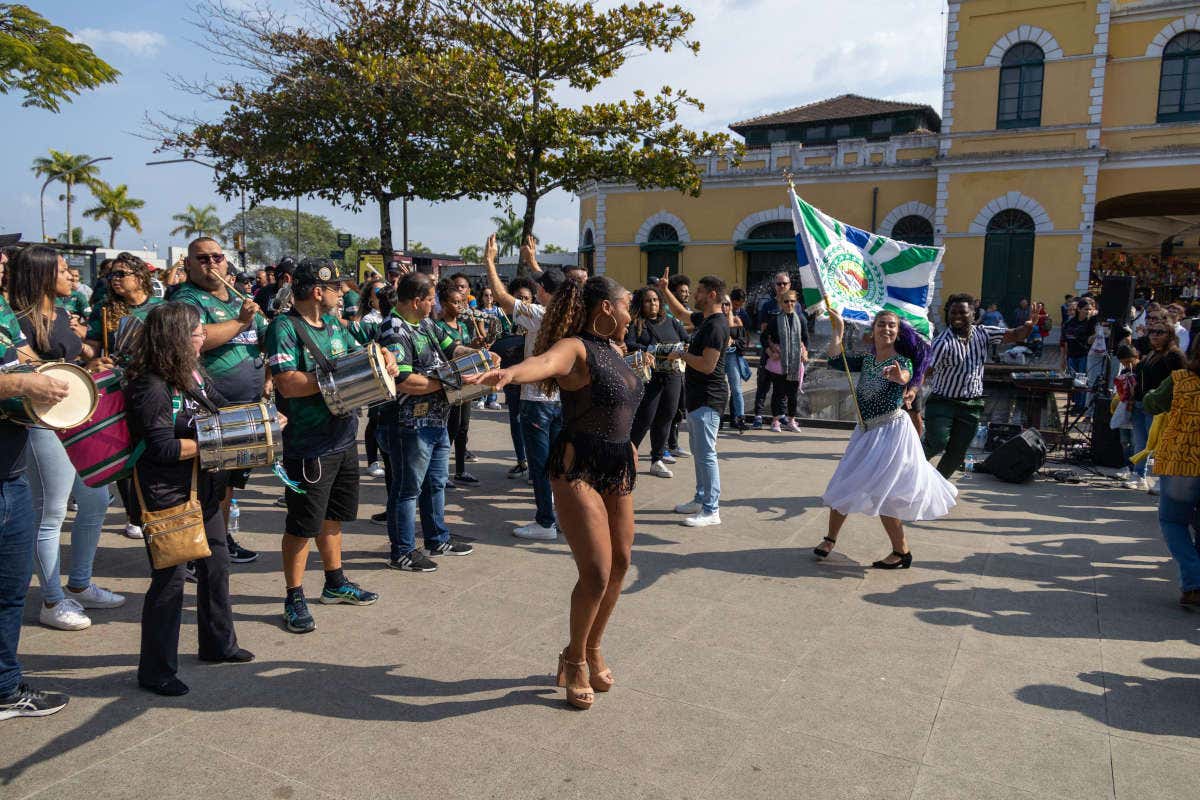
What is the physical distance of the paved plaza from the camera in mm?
3059

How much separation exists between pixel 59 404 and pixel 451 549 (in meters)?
2.95

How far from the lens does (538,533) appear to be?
613cm

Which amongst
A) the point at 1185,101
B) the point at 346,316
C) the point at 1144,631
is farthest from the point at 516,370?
the point at 1185,101

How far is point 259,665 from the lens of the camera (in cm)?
389

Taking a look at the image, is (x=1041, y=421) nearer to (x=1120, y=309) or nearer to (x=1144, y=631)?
(x=1120, y=309)

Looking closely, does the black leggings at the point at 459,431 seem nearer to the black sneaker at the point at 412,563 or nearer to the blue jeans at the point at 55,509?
the black sneaker at the point at 412,563

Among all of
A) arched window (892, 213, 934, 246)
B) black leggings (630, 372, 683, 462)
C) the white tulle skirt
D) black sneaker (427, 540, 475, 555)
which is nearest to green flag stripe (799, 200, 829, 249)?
black leggings (630, 372, 683, 462)

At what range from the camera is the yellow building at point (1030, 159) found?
22.8 metres

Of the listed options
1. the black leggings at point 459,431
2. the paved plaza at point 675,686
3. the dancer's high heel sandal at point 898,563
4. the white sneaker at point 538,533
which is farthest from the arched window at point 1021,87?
the white sneaker at point 538,533

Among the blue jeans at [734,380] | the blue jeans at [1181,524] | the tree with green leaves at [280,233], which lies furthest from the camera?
the tree with green leaves at [280,233]

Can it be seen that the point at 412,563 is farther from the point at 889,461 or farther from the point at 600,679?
the point at 889,461

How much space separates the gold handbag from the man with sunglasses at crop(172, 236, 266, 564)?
0.95 m

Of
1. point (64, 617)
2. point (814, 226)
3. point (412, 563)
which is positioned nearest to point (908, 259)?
point (814, 226)

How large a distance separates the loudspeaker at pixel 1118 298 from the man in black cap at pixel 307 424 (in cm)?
1165
